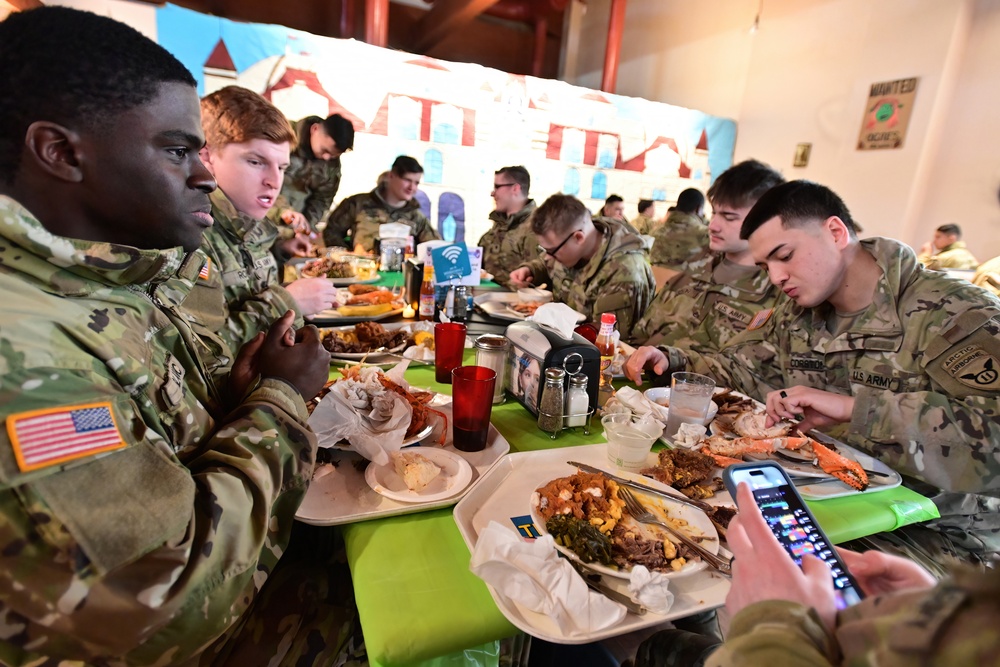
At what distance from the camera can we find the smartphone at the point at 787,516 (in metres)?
0.84

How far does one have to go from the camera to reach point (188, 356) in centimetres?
108

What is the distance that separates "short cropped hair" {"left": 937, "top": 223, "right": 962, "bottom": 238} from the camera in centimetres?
581

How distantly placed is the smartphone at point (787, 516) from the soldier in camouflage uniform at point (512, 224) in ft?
13.7

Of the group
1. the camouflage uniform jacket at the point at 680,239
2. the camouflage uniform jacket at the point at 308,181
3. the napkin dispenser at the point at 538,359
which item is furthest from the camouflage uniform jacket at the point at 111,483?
the camouflage uniform jacket at the point at 680,239

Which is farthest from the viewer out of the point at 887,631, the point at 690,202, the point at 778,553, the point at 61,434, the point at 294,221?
the point at 690,202

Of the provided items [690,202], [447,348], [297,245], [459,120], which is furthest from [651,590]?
[459,120]

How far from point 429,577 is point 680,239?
19.6ft

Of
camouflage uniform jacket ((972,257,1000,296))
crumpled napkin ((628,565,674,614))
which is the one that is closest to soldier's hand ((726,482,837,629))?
crumpled napkin ((628,565,674,614))

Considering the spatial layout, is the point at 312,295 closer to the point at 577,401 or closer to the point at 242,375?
the point at 242,375

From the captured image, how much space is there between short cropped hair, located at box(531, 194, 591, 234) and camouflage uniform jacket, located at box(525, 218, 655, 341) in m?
0.24

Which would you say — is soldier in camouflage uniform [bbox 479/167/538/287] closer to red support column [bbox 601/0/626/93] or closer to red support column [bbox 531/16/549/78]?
red support column [bbox 601/0/626/93]

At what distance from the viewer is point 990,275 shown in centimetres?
518

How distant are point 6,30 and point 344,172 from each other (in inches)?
228

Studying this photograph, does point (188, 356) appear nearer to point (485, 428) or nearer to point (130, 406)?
point (130, 406)
